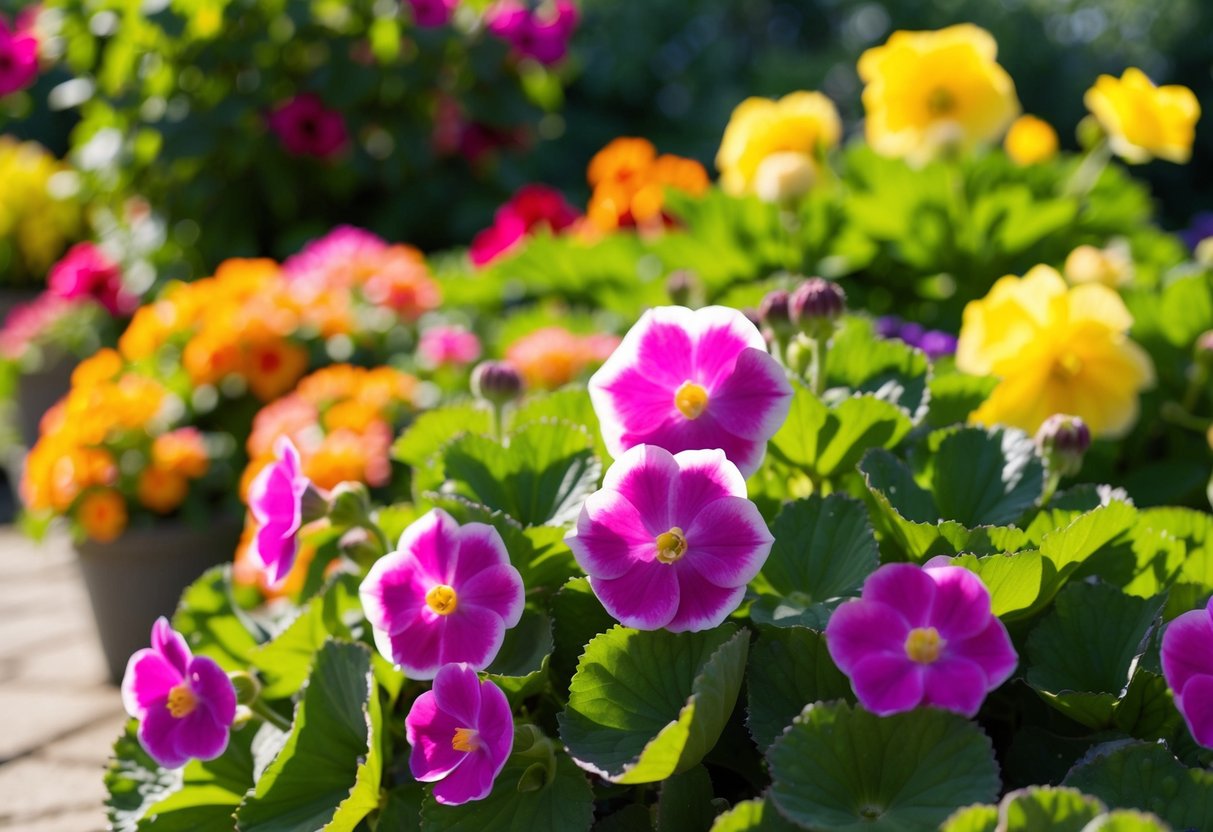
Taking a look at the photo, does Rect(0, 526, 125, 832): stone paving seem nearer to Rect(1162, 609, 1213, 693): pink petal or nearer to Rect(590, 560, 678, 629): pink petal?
Rect(590, 560, 678, 629): pink petal

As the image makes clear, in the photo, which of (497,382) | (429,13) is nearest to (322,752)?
(497,382)

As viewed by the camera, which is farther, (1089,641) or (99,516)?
(99,516)

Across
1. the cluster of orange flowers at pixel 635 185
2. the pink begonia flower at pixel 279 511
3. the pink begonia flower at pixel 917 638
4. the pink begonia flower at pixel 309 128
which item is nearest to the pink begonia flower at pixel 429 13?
the pink begonia flower at pixel 309 128

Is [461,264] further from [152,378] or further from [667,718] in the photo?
[667,718]

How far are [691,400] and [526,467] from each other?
20 cm

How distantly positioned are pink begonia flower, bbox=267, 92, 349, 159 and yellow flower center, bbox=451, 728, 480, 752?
2478 millimetres

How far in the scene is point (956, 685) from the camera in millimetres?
625

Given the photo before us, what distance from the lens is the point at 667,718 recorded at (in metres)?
0.71

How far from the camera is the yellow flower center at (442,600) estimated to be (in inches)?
29.0

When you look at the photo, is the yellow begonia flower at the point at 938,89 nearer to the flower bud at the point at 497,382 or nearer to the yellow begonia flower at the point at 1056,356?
the yellow begonia flower at the point at 1056,356

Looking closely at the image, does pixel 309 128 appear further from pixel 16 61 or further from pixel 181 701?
pixel 181 701

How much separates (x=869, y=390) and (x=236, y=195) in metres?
2.57

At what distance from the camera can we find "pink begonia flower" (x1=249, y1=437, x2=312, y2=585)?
87 cm

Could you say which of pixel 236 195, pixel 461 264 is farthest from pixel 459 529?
pixel 236 195
